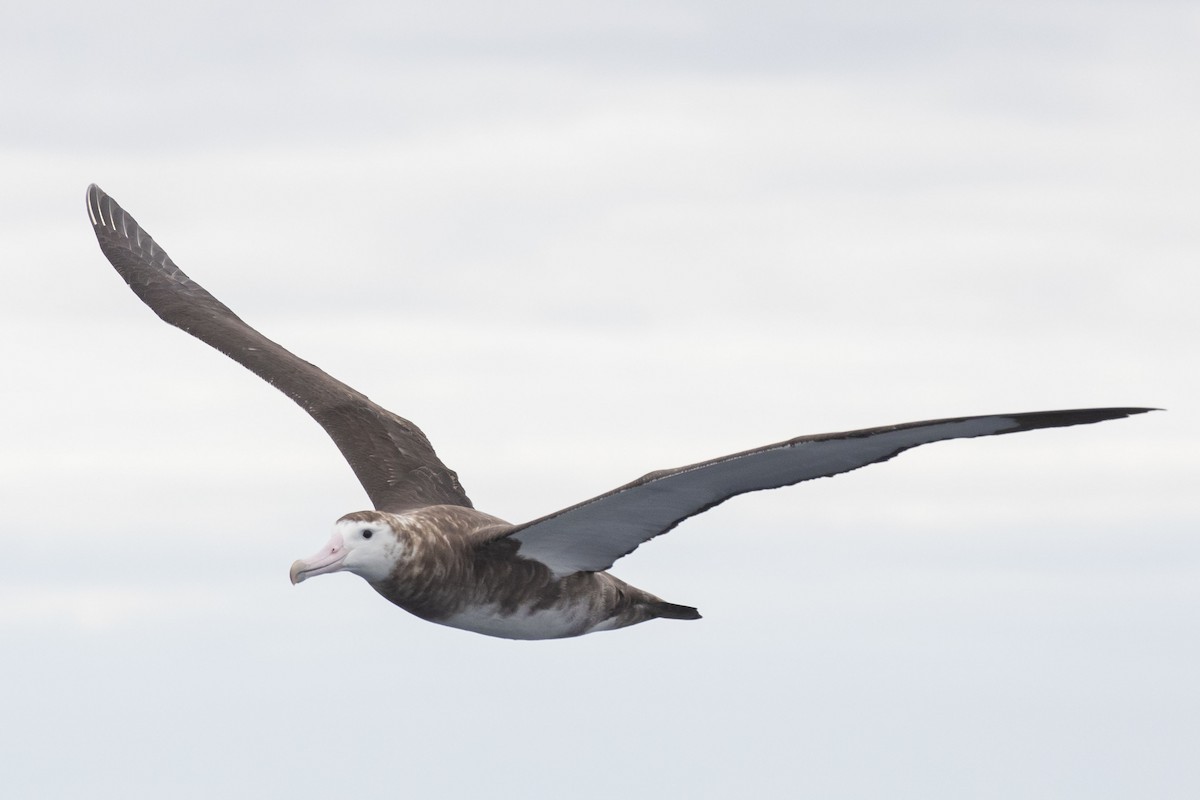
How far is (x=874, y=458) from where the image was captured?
12.5 m

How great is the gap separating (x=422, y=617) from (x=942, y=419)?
18.5 ft

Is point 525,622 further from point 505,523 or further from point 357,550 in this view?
point 357,550

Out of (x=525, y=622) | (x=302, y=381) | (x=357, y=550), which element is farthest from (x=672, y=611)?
(x=302, y=381)

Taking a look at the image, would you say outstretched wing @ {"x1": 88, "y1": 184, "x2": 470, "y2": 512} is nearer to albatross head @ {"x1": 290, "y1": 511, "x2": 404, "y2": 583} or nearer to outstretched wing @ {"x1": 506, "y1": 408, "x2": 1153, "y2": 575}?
albatross head @ {"x1": 290, "y1": 511, "x2": 404, "y2": 583}

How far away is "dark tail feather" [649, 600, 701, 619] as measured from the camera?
56.5 ft

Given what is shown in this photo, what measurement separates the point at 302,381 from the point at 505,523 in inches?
164

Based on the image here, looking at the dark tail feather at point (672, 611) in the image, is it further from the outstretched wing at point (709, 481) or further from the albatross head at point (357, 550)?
the albatross head at point (357, 550)

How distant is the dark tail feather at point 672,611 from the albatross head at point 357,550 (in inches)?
132

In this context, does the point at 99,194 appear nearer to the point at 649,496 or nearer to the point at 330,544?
the point at 330,544

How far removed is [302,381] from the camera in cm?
1934

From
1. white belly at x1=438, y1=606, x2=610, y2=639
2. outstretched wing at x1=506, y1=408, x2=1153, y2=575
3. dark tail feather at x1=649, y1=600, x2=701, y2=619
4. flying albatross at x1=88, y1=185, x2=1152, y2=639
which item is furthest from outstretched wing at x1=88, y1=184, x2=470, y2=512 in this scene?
outstretched wing at x1=506, y1=408, x2=1153, y2=575

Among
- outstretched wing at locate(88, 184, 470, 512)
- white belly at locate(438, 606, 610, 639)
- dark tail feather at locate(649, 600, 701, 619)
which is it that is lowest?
white belly at locate(438, 606, 610, 639)

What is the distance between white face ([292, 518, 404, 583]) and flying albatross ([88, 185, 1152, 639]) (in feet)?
0.03

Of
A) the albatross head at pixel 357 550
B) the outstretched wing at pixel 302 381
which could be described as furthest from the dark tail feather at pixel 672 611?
the albatross head at pixel 357 550
